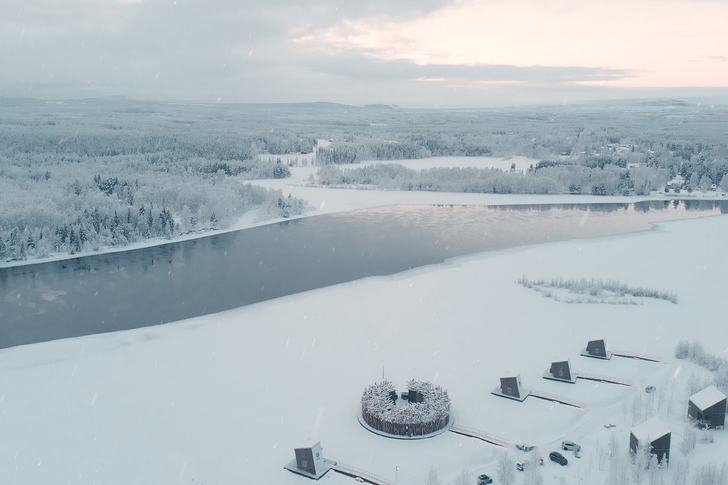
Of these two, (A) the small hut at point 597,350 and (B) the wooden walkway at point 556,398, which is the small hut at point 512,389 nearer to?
(B) the wooden walkway at point 556,398

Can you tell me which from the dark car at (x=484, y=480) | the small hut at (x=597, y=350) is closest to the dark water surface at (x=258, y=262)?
the small hut at (x=597, y=350)

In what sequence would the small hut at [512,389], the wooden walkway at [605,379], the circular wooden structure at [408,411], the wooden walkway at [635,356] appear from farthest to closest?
1. the wooden walkway at [635,356]
2. the wooden walkway at [605,379]
3. the small hut at [512,389]
4. the circular wooden structure at [408,411]

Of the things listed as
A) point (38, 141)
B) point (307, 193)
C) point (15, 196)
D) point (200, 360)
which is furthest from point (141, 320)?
point (38, 141)

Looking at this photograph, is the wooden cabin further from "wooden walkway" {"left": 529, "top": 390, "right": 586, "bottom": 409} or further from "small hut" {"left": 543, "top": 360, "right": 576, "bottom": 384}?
"small hut" {"left": 543, "top": 360, "right": 576, "bottom": 384}

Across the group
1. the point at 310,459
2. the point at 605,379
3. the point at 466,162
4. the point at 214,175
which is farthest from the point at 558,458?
the point at 466,162

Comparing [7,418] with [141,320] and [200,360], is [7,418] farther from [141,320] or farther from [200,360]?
[141,320]

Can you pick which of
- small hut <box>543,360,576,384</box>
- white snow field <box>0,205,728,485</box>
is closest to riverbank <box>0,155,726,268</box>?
white snow field <box>0,205,728,485</box>

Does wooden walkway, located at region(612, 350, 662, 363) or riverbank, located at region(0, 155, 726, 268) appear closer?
wooden walkway, located at region(612, 350, 662, 363)
